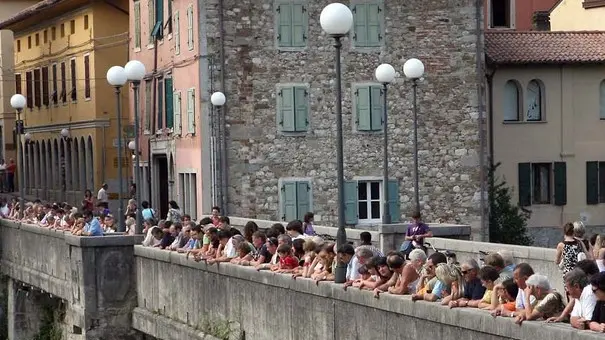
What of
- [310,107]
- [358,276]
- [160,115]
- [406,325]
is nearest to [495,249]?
[358,276]

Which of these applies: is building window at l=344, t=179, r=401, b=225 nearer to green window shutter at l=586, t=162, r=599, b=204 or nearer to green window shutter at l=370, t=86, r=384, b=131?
green window shutter at l=370, t=86, r=384, b=131

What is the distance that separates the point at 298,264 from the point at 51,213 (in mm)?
19585

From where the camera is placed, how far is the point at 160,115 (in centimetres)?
5572

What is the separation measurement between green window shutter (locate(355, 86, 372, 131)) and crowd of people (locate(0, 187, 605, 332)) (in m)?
19.1

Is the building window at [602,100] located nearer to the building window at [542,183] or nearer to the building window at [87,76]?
the building window at [542,183]

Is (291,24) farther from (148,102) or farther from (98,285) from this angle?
(98,285)

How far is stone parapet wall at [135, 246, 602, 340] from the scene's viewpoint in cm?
1691

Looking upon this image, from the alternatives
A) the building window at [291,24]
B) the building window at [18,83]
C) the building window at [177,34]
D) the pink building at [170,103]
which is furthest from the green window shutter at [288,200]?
the building window at [18,83]

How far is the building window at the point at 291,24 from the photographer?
160 ft

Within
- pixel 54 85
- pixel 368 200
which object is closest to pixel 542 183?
pixel 368 200

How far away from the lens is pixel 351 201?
163 feet

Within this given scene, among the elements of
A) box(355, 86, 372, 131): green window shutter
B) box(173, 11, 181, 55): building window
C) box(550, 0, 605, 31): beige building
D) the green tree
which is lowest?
the green tree

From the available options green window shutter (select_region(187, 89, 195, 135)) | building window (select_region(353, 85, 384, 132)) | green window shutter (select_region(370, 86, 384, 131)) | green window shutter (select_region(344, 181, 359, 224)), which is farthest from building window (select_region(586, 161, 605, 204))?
green window shutter (select_region(187, 89, 195, 135))

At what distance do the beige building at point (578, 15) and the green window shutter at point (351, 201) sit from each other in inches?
547
